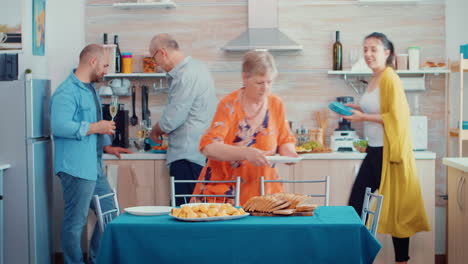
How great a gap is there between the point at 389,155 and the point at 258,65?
52.1 inches

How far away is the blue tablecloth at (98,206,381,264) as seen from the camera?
233 cm

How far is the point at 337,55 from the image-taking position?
16.0 ft

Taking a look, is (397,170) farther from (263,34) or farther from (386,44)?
(263,34)

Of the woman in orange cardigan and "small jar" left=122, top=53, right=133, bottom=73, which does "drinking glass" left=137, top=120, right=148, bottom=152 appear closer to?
"small jar" left=122, top=53, right=133, bottom=73

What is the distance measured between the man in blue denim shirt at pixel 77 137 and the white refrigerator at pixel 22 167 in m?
0.30

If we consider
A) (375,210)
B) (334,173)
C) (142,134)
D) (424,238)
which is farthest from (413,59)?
(375,210)

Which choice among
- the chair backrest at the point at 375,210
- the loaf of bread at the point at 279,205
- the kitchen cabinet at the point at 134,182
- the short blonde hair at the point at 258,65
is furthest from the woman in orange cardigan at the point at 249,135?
the kitchen cabinet at the point at 134,182

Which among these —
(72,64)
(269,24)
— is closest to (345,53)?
(269,24)

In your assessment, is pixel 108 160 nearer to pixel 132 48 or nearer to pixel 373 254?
pixel 132 48

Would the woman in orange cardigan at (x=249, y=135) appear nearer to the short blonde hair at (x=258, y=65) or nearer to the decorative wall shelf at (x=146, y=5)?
the short blonde hair at (x=258, y=65)

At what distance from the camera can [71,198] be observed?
3.97 metres

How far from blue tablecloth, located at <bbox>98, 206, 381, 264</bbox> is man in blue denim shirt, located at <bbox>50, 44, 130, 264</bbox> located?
1627mm

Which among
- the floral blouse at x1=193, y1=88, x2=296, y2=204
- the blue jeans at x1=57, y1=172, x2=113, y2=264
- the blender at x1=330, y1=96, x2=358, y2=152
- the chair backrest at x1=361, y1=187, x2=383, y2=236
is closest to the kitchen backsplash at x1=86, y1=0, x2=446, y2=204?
the blender at x1=330, y1=96, x2=358, y2=152

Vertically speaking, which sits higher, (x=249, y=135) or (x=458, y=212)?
(x=249, y=135)
